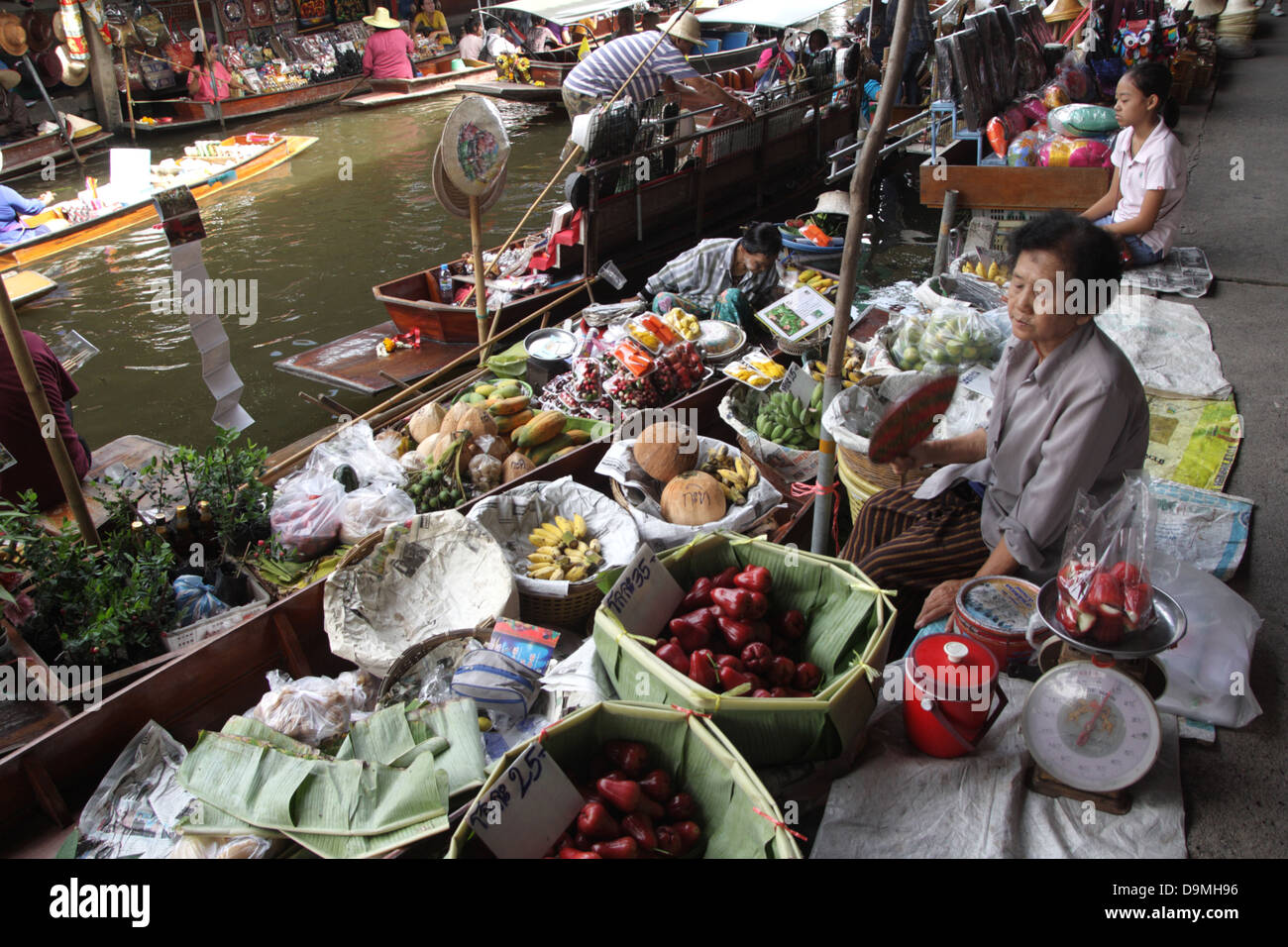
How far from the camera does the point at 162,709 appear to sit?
2633 millimetres

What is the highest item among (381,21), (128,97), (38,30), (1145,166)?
(381,21)

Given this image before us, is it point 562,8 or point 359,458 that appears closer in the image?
point 359,458

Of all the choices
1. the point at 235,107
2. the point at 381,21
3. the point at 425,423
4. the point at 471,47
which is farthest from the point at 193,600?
the point at 471,47

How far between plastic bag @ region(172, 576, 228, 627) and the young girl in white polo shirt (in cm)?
470

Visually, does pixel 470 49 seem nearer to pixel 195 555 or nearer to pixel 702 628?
pixel 195 555

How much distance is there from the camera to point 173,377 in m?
8.20

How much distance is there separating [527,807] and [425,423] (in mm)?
3322

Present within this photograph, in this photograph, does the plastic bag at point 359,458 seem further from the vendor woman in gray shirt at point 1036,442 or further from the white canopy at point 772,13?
the white canopy at point 772,13

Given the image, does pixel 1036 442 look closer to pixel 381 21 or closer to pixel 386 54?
pixel 381 21

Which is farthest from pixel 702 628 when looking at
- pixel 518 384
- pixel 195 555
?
pixel 518 384

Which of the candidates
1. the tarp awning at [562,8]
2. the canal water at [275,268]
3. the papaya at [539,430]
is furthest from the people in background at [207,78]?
the papaya at [539,430]

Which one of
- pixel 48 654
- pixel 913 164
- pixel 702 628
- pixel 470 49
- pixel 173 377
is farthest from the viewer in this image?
pixel 470 49

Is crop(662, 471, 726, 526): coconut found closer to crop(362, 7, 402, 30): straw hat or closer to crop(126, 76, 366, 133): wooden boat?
crop(126, 76, 366, 133): wooden boat
